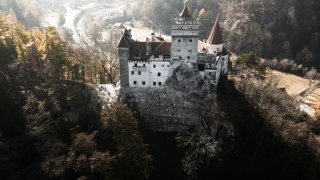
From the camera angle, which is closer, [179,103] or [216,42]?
[179,103]

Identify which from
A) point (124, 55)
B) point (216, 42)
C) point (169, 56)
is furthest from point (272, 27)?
point (124, 55)

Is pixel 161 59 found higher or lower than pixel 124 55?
lower

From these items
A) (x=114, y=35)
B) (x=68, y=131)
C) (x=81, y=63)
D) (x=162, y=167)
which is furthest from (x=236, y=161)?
(x=114, y=35)

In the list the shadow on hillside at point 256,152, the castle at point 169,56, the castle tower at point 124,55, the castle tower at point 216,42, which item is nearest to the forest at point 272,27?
the castle tower at point 216,42

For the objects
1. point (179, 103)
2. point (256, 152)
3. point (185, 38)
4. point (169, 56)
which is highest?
point (185, 38)

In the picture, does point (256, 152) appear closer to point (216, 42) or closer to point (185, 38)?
point (216, 42)

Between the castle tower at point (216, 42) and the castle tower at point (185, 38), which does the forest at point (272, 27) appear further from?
the castle tower at point (185, 38)

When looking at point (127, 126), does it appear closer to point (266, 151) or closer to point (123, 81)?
point (123, 81)

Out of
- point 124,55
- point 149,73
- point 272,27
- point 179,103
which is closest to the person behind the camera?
point 124,55
